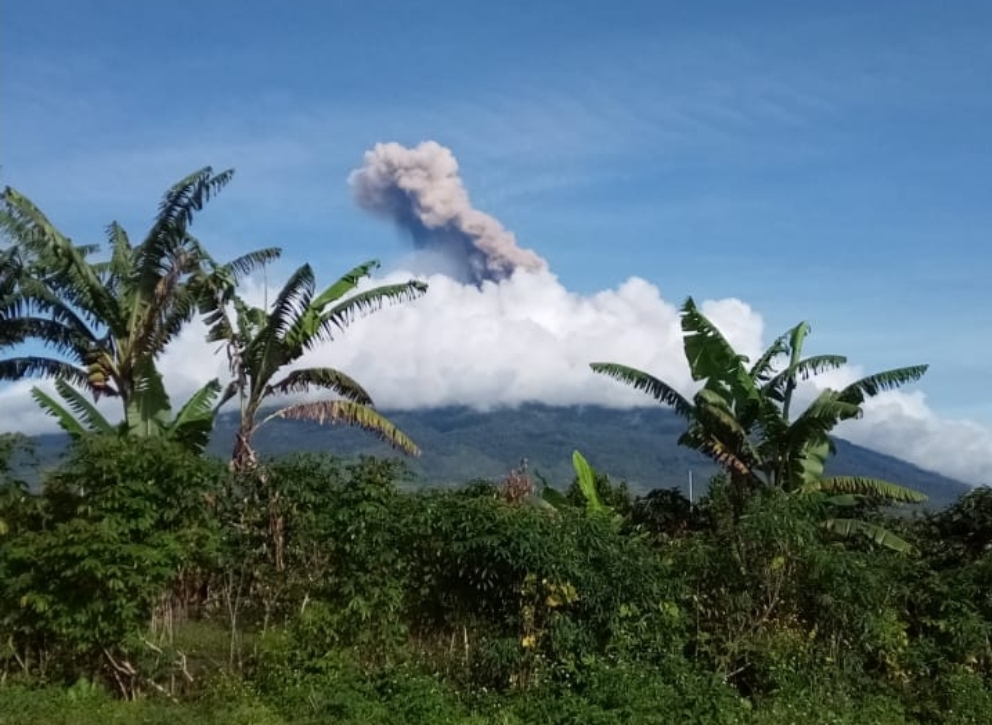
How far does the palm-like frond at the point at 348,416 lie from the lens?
1366 centimetres

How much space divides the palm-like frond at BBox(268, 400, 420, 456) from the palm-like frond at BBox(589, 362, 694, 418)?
306 cm

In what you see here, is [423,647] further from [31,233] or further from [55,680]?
[31,233]

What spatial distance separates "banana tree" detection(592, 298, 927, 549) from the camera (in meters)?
13.8

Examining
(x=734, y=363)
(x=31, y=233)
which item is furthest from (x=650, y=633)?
(x=31, y=233)

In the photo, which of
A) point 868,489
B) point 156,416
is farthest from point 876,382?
point 156,416

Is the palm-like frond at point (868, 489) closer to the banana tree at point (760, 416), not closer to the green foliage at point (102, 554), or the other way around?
the banana tree at point (760, 416)

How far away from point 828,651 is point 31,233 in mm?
10835

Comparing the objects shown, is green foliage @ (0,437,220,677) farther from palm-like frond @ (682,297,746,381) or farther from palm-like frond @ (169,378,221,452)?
palm-like frond @ (682,297,746,381)

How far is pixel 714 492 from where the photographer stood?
10570 millimetres

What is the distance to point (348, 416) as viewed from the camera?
13773 millimetres

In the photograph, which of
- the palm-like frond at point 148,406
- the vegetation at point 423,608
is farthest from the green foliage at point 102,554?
the palm-like frond at point 148,406

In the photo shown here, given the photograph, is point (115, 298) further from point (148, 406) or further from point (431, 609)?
point (431, 609)

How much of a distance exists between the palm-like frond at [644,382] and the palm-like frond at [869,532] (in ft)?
8.82

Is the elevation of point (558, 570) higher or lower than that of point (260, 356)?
lower
